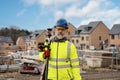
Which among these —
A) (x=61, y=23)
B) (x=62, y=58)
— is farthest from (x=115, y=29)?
(x=62, y=58)

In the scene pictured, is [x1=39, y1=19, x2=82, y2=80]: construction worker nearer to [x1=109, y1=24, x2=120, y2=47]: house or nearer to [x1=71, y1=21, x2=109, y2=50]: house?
[x1=109, y1=24, x2=120, y2=47]: house

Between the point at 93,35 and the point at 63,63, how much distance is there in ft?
188

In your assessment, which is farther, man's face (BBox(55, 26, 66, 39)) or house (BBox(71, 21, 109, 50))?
house (BBox(71, 21, 109, 50))

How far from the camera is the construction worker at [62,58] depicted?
489 centimetres

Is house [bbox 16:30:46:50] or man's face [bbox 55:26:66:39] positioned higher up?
house [bbox 16:30:46:50]

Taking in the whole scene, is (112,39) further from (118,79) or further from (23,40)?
(118,79)

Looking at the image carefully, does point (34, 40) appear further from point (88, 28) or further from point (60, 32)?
point (60, 32)

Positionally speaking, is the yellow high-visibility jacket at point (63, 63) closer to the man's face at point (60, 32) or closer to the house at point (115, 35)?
the man's face at point (60, 32)

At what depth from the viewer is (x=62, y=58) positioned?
16.1 feet

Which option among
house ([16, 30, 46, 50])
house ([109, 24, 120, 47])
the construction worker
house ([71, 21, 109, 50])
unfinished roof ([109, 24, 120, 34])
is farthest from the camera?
house ([16, 30, 46, 50])

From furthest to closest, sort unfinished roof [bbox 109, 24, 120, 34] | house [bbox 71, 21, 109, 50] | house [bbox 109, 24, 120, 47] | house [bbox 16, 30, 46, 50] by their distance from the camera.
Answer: house [bbox 16, 30, 46, 50]
house [bbox 71, 21, 109, 50]
unfinished roof [bbox 109, 24, 120, 34]
house [bbox 109, 24, 120, 47]

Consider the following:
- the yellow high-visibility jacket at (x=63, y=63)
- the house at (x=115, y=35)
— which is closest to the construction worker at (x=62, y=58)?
the yellow high-visibility jacket at (x=63, y=63)

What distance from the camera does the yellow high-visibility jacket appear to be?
4.89m

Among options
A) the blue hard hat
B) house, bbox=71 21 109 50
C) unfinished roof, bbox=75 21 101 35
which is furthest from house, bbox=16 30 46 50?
the blue hard hat
